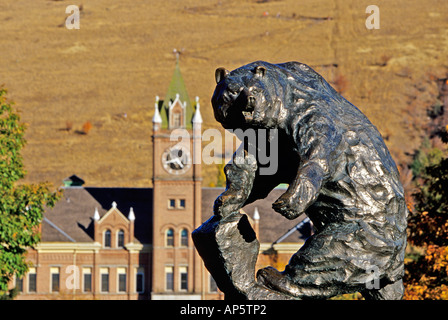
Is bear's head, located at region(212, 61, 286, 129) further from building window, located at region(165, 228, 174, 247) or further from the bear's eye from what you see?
building window, located at region(165, 228, 174, 247)

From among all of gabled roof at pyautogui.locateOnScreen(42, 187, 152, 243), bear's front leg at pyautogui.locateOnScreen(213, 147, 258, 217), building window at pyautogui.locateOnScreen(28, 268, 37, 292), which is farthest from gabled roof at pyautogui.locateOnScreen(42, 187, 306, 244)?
bear's front leg at pyautogui.locateOnScreen(213, 147, 258, 217)

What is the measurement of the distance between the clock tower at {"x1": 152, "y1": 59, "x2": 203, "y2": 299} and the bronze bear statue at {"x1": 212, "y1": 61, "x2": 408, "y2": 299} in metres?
70.9

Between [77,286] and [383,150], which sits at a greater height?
[383,150]

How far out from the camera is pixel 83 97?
412 ft

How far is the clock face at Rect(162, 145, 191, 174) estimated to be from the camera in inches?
3078

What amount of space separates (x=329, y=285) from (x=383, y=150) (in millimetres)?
889

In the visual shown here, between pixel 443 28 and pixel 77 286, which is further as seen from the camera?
pixel 443 28

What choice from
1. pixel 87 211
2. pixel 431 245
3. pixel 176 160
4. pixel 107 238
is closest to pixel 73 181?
pixel 87 211

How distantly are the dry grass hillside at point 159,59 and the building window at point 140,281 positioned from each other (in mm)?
24565

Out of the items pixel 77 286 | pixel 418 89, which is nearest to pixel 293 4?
pixel 418 89

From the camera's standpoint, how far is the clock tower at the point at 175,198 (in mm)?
77500

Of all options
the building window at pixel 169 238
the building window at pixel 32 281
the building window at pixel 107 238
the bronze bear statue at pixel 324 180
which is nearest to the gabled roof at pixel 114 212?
the building window at pixel 107 238

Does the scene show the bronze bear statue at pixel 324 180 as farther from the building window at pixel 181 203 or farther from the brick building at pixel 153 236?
the building window at pixel 181 203

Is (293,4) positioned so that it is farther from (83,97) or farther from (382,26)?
(83,97)
